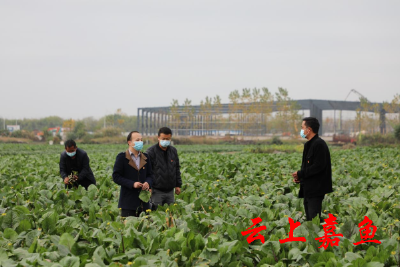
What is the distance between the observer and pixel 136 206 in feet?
19.0

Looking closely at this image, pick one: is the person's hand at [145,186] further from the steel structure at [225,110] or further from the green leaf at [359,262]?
the steel structure at [225,110]

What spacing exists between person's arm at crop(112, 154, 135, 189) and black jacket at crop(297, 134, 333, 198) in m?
2.21

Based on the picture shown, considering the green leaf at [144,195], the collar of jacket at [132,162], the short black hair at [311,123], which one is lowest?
the green leaf at [144,195]

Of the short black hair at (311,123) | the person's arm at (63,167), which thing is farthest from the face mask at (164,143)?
the person's arm at (63,167)

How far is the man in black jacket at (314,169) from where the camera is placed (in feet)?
17.7

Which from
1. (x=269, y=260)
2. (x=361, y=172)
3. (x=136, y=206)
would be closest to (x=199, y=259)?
(x=269, y=260)

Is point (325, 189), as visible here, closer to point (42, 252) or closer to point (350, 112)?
point (42, 252)

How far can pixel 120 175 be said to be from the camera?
5.76 metres

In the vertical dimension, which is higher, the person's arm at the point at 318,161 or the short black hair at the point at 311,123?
the short black hair at the point at 311,123

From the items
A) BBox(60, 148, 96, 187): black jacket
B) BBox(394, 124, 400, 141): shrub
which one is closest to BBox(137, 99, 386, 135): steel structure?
BBox(394, 124, 400, 141): shrub

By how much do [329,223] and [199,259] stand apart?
1.35 metres

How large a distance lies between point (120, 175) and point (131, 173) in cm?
15

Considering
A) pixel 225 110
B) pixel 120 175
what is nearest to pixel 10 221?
pixel 120 175

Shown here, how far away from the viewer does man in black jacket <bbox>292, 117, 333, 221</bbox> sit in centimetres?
539
